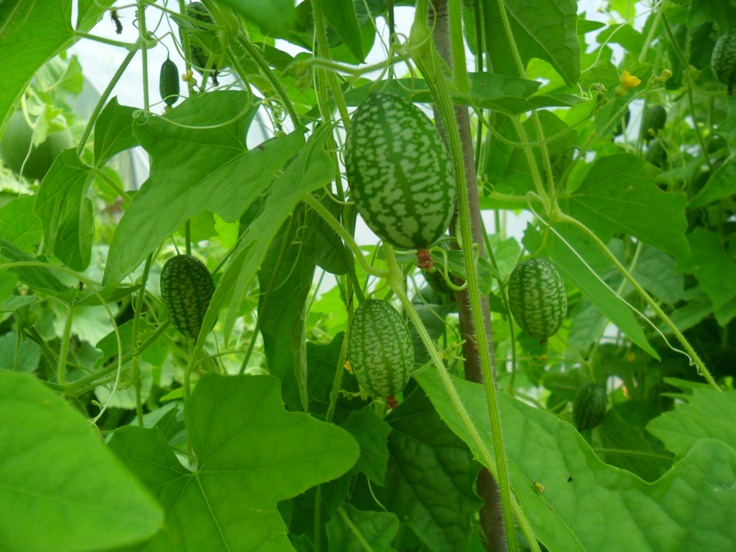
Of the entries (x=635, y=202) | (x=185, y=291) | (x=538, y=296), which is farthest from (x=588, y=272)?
(x=185, y=291)

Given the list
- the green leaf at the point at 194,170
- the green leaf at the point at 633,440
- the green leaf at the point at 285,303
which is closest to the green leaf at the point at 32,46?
the green leaf at the point at 194,170

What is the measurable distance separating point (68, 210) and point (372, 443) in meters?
0.48

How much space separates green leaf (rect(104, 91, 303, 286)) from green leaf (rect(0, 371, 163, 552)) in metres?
0.25

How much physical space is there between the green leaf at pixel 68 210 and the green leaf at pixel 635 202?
72 centimetres

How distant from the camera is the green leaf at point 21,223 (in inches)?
39.8

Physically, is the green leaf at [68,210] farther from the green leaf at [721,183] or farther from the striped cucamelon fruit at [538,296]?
the green leaf at [721,183]

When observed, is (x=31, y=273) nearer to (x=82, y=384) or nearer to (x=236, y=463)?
(x=82, y=384)

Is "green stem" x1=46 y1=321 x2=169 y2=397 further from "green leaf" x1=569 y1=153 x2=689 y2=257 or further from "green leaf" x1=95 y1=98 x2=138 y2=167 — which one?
"green leaf" x1=569 y1=153 x2=689 y2=257

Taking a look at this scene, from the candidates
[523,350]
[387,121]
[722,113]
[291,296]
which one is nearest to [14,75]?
[291,296]

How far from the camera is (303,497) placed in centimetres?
87

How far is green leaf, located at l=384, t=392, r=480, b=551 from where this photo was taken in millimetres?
819

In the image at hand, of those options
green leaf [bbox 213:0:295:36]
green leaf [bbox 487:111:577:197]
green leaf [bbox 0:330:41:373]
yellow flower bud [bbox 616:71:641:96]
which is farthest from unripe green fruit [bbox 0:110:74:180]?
green leaf [bbox 213:0:295:36]

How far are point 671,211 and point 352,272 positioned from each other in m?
0.54

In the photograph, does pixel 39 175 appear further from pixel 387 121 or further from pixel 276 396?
pixel 387 121
